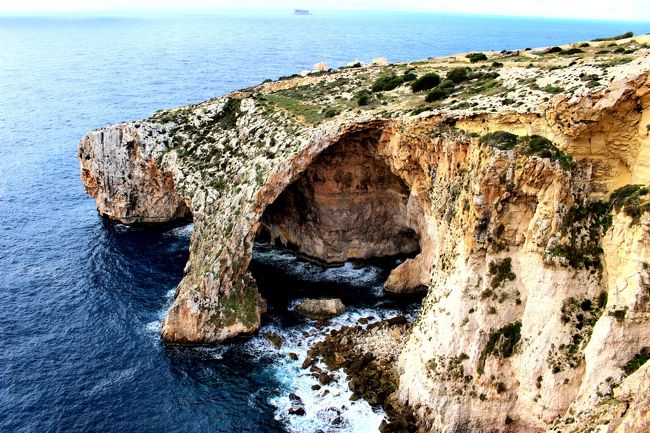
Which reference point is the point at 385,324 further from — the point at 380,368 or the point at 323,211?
the point at 323,211

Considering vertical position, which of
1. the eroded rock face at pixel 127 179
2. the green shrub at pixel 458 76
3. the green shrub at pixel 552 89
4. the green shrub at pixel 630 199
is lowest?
the eroded rock face at pixel 127 179

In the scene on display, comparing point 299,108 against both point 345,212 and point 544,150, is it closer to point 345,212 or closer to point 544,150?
point 345,212

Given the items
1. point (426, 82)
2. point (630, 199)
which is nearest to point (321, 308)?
point (426, 82)

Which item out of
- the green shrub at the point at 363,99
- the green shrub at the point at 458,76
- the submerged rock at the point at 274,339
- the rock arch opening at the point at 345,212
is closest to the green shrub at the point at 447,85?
the green shrub at the point at 458,76

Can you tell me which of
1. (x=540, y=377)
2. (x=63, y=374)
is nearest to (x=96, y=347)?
(x=63, y=374)

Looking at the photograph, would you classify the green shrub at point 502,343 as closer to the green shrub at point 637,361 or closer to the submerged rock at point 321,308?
the green shrub at point 637,361
